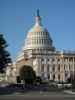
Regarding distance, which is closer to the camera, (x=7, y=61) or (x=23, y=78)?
(x=7, y=61)

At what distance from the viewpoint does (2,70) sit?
84188mm

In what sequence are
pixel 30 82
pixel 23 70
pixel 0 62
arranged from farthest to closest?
pixel 23 70
pixel 30 82
pixel 0 62

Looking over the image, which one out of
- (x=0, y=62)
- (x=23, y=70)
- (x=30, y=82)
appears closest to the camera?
(x=0, y=62)

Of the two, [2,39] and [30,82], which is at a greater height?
[2,39]

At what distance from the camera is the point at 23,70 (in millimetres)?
149625

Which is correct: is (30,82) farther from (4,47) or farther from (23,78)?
(4,47)

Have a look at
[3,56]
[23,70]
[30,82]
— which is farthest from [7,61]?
[23,70]

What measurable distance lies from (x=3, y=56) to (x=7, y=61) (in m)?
1.27

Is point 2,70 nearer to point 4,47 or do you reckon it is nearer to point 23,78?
point 4,47

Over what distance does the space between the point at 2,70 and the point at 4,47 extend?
440 centimetres

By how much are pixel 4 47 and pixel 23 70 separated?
216ft

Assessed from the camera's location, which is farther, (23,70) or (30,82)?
(23,70)

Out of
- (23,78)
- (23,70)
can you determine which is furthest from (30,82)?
(23,70)

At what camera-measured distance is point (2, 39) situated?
83.5 m
